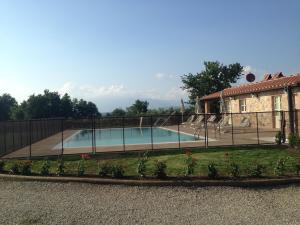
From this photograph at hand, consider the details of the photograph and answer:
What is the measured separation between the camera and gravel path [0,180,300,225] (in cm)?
691

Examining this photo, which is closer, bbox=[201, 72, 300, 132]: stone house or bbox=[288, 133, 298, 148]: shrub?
bbox=[288, 133, 298, 148]: shrub

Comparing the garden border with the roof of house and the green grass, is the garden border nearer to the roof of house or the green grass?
the green grass

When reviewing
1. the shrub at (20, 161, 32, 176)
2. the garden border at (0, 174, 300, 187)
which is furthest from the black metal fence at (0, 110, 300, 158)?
the garden border at (0, 174, 300, 187)

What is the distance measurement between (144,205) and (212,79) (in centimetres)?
3929

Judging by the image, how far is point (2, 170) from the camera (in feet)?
38.7

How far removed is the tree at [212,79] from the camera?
151 feet

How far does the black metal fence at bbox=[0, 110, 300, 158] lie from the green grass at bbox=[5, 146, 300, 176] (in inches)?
65.7

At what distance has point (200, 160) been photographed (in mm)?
12844

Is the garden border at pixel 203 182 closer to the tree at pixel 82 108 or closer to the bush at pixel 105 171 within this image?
the bush at pixel 105 171

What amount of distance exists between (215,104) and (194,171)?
30362mm

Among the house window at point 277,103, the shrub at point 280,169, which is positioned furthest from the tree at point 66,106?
the shrub at point 280,169

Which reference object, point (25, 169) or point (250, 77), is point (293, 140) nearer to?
point (25, 169)

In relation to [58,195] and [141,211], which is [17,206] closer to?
[58,195]

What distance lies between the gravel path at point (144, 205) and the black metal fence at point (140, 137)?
6.78 m
